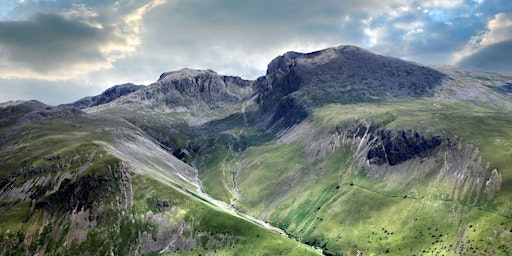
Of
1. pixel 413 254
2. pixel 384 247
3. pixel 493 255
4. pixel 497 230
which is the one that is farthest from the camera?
pixel 384 247

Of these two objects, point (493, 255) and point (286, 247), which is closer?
point (493, 255)

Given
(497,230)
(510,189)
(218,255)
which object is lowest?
(218,255)

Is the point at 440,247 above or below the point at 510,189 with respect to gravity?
below

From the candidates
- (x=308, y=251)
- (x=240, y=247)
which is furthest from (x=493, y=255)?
(x=240, y=247)

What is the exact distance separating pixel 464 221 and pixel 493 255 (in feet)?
93.4

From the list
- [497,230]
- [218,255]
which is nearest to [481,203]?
[497,230]

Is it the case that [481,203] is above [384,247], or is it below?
above

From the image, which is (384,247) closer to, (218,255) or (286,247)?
(286,247)

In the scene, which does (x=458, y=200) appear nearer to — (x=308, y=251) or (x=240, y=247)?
(x=308, y=251)

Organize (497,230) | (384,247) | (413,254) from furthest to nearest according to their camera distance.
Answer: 1. (384,247)
2. (413,254)
3. (497,230)

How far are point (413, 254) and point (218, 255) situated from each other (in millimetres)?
100911

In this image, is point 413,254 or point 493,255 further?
point 413,254

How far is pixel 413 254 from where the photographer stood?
597 ft

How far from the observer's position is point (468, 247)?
167500 mm
